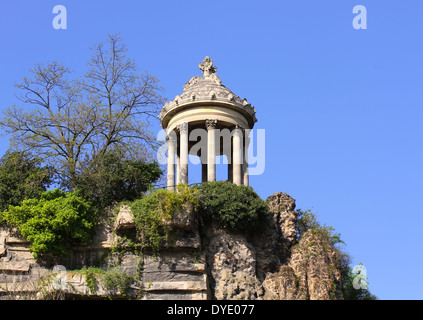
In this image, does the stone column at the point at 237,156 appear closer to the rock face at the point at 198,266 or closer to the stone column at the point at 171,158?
the stone column at the point at 171,158

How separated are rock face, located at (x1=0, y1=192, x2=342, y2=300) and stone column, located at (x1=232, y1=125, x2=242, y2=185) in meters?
4.70

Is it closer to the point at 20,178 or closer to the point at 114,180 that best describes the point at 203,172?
the point at 114,180

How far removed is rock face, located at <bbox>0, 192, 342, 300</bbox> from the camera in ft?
102

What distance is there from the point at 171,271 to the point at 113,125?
10679mm

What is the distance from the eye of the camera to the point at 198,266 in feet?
104

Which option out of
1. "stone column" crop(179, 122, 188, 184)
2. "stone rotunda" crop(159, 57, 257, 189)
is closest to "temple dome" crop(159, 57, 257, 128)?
"stone rotunda" crop(159, 57, 257, 189)

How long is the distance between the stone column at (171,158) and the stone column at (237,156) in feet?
10.6

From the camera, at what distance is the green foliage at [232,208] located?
33188 millimetres

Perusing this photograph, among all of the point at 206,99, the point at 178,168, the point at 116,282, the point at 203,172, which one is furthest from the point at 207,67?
the point at 116,282

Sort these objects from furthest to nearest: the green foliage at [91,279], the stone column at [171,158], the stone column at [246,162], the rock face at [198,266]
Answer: the stone column at [246,162] → the stone column at [171,158] → the rock face at [198,266] → the green foliage at [91,279]

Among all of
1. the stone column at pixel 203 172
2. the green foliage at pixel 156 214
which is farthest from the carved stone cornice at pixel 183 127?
the green foliage at pixel 156 214

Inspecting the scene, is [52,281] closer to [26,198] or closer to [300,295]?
[26,198]

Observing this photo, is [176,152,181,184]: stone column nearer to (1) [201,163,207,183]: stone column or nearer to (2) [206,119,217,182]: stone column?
(2) [206,119,217,182]: stone column

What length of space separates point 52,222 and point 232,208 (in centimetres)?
792
